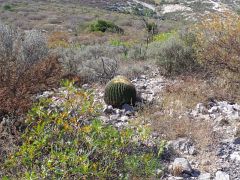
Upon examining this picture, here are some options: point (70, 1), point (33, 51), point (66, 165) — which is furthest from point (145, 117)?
point (70, 1)

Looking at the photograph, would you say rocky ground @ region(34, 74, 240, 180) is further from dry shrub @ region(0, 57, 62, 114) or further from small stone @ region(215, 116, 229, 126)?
dry shrub @ region(0, 57, 62, 114)

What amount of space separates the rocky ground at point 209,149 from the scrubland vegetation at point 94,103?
14 centimetres

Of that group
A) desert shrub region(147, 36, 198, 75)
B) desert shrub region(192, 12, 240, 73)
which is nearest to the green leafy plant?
desert shrub region(147, 36, 198, 75)

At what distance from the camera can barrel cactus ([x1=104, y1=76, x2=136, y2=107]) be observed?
5775 mm

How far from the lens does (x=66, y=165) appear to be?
3445 millimetres

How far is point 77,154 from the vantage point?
3.77m

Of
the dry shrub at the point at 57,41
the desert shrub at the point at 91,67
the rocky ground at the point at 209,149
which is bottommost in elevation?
the dry shrub at the point at 57,41

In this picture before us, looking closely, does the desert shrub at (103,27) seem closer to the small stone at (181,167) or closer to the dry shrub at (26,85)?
the dry shrub at (26,85)

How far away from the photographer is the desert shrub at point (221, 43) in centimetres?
607

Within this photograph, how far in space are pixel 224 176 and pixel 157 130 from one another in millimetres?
1267

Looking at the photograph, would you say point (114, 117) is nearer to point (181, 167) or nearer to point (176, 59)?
point (181, 167)

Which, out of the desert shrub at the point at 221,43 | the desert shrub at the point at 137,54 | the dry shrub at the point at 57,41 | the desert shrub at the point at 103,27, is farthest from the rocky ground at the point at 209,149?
the desert shrub at the point at 103,27

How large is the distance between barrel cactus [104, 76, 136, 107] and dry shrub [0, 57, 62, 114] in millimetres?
1080

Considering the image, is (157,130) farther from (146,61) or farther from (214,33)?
(146,61)
